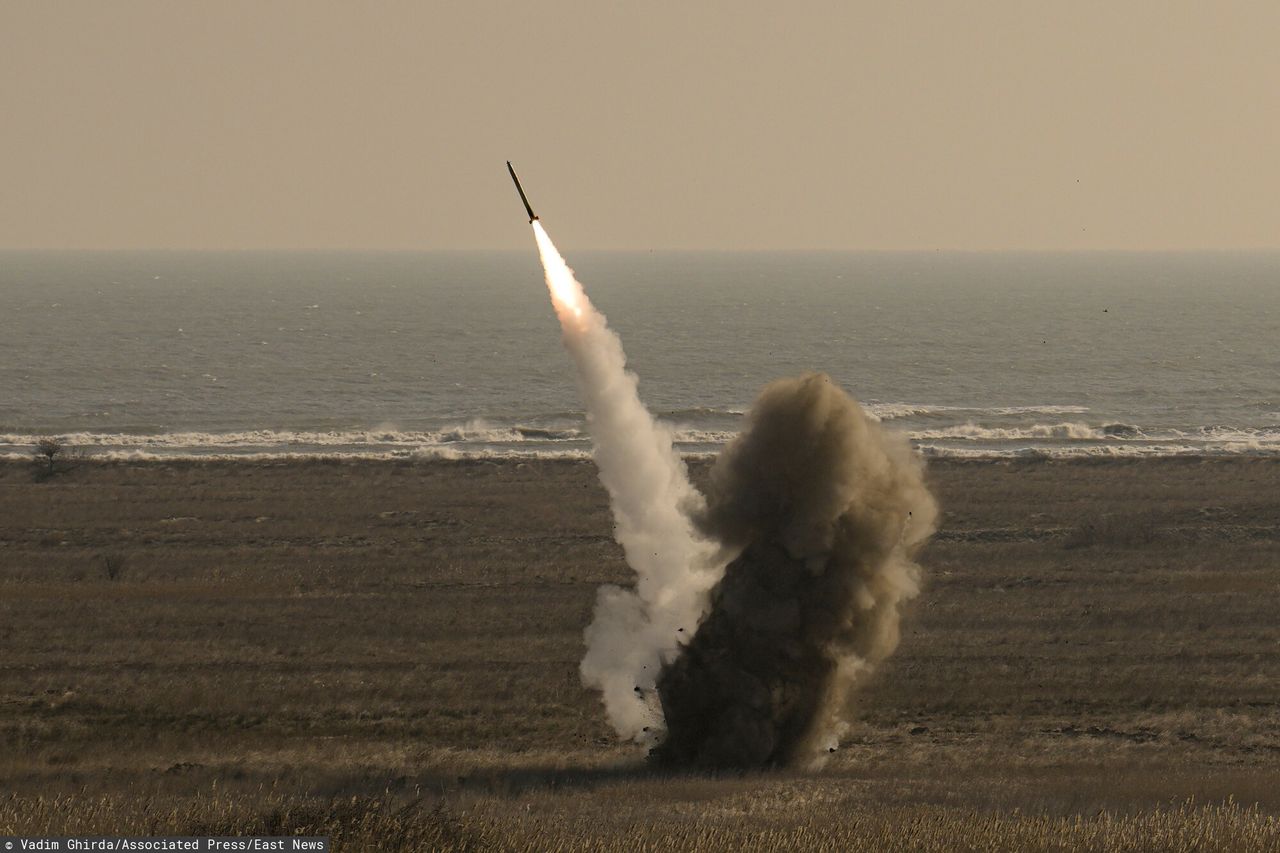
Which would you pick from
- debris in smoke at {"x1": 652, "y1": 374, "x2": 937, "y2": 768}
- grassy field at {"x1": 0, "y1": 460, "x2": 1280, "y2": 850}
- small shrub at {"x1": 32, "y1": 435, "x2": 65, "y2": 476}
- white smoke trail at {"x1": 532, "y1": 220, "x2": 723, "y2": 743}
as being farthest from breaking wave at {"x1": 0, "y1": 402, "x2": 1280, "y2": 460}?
debris in smoke at {"x1": 652, "y1": 374, "x2": 937, "y2": 768}

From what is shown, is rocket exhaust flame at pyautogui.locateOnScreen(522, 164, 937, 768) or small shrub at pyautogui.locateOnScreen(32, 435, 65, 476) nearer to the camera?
rocket exhaust flame at pyautogui.locateOnScreen(522, 164, 937, 768)

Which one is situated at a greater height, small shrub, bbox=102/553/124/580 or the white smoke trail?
the white smoke trail

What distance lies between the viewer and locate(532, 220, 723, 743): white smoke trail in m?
31.2

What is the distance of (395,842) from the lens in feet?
65.1

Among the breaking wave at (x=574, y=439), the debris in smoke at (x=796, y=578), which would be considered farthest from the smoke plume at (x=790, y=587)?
the breaking wave at (x=574, y=439)

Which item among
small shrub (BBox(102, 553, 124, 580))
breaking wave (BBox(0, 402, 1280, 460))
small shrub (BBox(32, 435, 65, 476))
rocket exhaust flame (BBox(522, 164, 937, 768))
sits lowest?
breaking wave (BBox(0, 402, 1280, 460))

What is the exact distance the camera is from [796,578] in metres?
28.8

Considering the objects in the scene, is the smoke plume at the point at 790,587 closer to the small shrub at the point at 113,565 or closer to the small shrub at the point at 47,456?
the small shrub at the point at 113,565

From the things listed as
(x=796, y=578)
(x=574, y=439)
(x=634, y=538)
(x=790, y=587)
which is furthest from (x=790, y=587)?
(x=574, y=439)

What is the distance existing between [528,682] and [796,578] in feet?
29.3

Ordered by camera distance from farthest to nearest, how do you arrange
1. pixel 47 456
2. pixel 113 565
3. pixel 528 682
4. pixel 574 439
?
pixel 574 439, pixel 47 456, pixel 113 565, pixel 528 682

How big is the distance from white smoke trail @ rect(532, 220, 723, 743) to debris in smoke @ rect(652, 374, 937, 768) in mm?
1399

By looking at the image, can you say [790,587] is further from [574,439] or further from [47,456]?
[574,439]

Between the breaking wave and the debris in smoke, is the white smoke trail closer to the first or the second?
the debris in smoke
